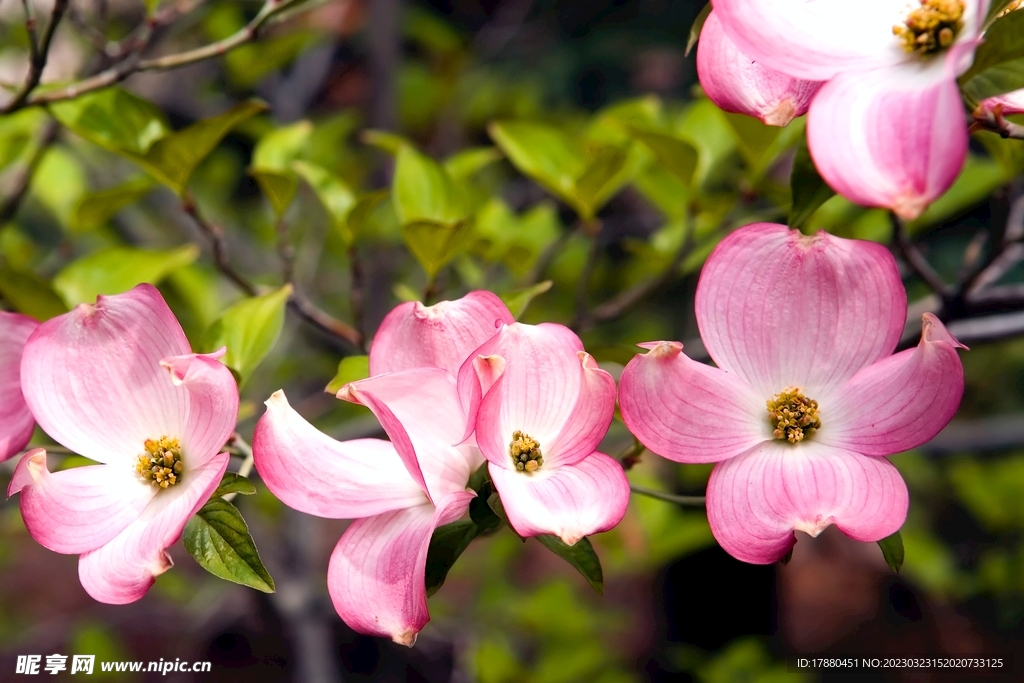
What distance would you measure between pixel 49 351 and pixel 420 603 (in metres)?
0.28

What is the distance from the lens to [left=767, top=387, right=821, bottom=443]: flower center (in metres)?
0.46

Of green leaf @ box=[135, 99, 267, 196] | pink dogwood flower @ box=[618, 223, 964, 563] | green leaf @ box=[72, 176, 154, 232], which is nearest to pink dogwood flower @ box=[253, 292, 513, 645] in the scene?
pink dogwood flower @ box=[618, 223, 964, 563]

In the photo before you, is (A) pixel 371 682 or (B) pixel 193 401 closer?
(B) pixel 193 401

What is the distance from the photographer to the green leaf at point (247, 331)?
60 cm

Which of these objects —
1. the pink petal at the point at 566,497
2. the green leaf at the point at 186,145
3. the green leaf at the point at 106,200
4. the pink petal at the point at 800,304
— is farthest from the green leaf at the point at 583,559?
the green leaf at the point at 106,200

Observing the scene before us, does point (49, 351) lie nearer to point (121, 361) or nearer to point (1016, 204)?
point (121, 361)

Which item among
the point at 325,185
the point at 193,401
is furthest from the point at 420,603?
the point at 325,185

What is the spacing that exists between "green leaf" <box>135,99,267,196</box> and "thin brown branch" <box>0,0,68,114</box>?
10 centimetres

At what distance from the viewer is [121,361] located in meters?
0.49

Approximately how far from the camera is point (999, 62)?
399mm

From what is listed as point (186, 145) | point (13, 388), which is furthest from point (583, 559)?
point (186, 145)

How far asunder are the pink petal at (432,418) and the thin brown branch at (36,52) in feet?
1.36

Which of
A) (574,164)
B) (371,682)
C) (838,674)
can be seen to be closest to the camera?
(574,164)

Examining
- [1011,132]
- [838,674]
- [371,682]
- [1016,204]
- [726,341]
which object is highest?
[1011,132]
